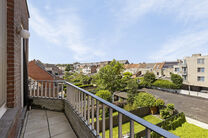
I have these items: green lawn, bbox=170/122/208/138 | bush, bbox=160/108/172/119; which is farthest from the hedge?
bush, bbox=160/108/172/119

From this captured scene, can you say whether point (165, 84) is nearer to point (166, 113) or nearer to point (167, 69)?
point (167, 69)

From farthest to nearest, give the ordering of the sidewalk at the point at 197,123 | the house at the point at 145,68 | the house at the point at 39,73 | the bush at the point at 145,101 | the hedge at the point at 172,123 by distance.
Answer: the house at the point at 145,68, the house at the point at 39,73, the bush at the point at 145,101, the sidewalk at the point at 197,123, the hedge at the point at 172,123

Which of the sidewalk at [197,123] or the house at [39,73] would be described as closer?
the sidewalk at [197,123]

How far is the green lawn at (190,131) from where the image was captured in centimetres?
638

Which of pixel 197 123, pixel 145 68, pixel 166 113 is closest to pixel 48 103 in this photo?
pixel 166 113

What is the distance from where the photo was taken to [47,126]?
2316 millimetres

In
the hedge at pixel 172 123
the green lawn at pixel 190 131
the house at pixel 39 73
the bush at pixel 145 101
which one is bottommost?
the green lawn at pixel 190 131

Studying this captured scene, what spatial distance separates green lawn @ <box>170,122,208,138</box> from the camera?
638 centimetres

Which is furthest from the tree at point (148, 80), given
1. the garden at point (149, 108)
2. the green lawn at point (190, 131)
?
the green lawn at point (190, 131)

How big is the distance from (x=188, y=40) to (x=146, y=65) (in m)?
21.4

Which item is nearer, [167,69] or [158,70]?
[167,69]

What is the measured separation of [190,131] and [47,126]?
886cm

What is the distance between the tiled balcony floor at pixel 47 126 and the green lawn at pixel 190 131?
23.7 feet

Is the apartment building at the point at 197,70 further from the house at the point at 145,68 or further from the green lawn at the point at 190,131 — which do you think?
the green lawn at the point at 190,131
